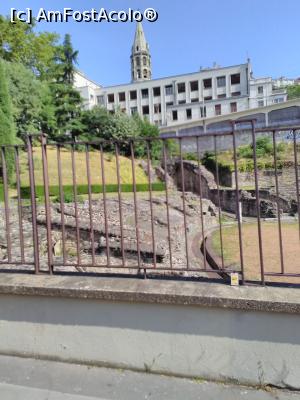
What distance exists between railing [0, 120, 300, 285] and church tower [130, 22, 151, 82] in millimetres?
61992

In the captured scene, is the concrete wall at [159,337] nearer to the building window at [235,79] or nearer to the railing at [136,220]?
the railing at [136,220]

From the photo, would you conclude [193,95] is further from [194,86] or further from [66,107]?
[66,107]

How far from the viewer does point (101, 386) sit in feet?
7.83

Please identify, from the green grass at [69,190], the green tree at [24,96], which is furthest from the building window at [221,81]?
the green grass at [69,190]

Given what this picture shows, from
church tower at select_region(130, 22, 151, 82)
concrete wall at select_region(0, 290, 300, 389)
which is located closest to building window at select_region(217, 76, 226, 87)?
church tower at select_region(130, 22, 151, 82)

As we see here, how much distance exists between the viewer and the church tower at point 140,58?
80.6 meters

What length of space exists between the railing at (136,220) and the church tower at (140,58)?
61992mm

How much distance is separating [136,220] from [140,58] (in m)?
84.1

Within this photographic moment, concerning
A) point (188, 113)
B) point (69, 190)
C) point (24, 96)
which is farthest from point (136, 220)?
point (188, 113)

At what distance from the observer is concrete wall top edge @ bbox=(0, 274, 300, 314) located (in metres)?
2.25

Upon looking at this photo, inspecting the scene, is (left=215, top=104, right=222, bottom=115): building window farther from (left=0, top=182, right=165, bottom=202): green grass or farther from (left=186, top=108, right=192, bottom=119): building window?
(left=0, top=182, right=165, bottom=202): green grass

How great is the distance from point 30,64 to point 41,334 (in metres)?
31.5

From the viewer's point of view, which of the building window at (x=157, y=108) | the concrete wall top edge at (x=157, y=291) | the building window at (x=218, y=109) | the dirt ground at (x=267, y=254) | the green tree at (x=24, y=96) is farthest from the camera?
the building window at (x=157, y=108)

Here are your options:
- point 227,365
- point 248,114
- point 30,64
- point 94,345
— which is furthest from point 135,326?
point 248,114
